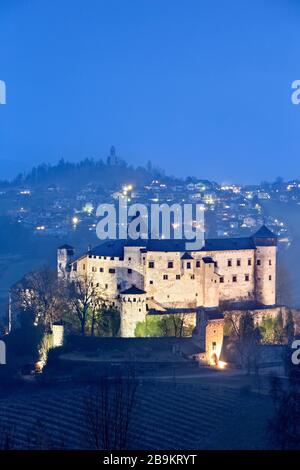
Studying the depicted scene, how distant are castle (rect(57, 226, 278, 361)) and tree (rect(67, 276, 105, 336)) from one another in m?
0.30

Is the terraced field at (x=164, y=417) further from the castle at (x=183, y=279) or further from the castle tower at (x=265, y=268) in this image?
the castle tower at (x=265, y=268)

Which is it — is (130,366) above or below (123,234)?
below

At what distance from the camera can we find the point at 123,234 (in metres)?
71.6

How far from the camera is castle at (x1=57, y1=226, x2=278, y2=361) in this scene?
163 feet

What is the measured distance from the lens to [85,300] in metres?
51.2

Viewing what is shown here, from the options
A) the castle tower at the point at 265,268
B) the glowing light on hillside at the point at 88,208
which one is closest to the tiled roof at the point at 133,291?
the castle tower at the point at 265,268

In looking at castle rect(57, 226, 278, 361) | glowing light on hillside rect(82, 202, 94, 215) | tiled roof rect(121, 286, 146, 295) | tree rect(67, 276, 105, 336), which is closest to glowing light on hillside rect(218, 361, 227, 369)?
castle rect(57, 226, 278, 361)

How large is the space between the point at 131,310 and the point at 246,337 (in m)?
4.69

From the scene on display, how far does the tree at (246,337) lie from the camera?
160ft

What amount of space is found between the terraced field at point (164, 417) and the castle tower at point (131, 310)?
4.47 meters

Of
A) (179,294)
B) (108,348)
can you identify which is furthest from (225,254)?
(108,348)

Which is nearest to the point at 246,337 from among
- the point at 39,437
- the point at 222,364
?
the point at 222,364
